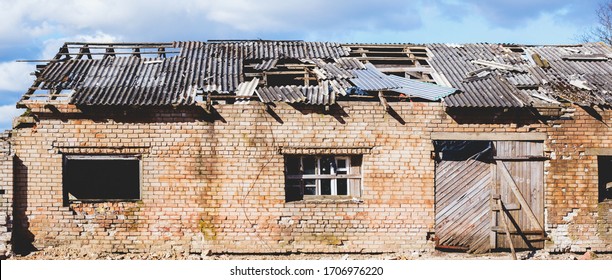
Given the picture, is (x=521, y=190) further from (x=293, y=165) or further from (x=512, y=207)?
(x=293, y=165)

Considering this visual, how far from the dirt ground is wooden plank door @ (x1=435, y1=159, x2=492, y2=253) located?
0.89 feet

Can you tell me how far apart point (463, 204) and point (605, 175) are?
2863 millimetres

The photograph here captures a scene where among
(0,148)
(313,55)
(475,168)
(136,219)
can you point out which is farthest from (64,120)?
(475,168)

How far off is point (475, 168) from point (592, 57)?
443cm

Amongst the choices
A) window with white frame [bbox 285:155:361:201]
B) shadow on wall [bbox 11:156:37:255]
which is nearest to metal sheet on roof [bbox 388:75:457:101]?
window with white frame [bbox 285:155:361:201]

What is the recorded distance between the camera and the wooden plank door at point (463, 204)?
10.2 m

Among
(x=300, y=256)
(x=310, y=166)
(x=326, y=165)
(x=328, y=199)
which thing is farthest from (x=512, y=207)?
(x=300, y=256)

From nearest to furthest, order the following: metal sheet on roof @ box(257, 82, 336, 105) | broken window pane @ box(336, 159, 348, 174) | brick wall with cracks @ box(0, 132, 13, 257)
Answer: brick wall with cracks @ box(0, 132, 13, 257), metal sheet on roof @ box(257, 82, 336, 105), broken window pane @ box(336, 159, 348, 174)

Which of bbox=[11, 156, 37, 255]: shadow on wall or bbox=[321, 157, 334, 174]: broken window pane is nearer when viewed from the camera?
bbox=[11, 156, 37, 255]: shadow on wall

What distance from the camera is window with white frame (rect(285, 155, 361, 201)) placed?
10234mm

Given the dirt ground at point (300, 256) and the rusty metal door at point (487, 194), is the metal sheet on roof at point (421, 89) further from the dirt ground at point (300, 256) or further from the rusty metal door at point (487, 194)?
the dirt ground at point (300, 256)

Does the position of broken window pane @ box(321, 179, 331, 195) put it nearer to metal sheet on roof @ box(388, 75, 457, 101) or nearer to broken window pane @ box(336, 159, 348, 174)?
broken window pane @ box(336, 159, 348, 174)

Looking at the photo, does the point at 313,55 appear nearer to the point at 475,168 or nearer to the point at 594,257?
the point at 475,168

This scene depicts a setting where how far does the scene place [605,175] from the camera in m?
10.6
